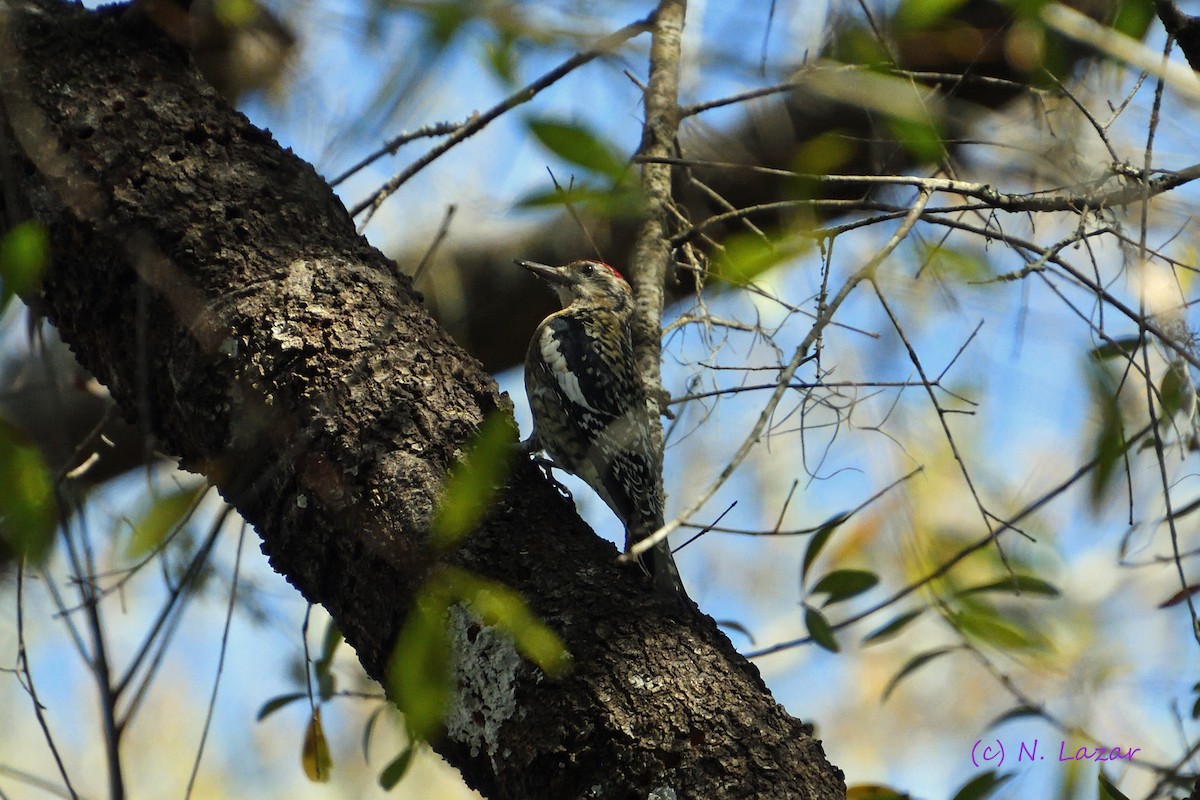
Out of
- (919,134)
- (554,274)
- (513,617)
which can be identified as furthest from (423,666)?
(554,274)

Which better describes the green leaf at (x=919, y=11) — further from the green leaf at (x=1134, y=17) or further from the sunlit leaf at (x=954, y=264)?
the sunlit leaf at (x=954, y=264)

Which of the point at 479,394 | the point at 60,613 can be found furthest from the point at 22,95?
the point at 60,613

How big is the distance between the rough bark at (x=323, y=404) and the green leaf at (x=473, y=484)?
29 millimetres

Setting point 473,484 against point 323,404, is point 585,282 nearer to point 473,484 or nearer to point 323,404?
point 323,404

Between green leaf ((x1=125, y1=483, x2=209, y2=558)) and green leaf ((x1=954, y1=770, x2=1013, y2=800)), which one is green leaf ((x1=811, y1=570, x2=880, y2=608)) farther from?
green leaf ((x1=125, y1=483, x2=209, y2=558))

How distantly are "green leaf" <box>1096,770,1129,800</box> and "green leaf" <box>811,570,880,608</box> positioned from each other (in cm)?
79

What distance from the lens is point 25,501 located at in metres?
1.68

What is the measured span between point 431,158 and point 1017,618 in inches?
77.4

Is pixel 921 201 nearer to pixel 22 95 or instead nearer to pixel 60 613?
pixel 60 613

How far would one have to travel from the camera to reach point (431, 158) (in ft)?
10.1

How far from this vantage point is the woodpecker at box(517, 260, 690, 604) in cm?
352

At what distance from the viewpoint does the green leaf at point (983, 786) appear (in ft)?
8.70

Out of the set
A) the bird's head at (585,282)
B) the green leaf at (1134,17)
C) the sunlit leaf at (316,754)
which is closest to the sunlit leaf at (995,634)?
the green leaf at (1134,17)

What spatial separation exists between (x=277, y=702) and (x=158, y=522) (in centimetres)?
161
